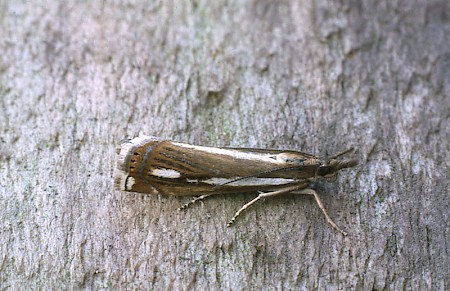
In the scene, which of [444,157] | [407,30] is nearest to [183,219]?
[444,157]

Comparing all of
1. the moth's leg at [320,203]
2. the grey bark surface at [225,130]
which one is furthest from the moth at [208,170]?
the grey bark surface at [225,130]

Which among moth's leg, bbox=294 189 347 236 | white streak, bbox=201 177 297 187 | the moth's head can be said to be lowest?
moth's leg, bbox=294 189 347 236

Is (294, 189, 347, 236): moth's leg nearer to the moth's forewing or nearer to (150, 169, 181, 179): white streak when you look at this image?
the moth's forewing

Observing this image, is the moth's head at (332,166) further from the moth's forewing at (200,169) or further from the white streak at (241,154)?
the white streak at (241,154)

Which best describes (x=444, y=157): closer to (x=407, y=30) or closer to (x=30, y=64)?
(x=407, y=30)

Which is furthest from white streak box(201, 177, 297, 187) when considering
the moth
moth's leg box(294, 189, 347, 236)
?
moth's leg box(294, 189, 347, 236)
